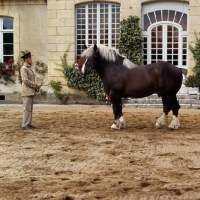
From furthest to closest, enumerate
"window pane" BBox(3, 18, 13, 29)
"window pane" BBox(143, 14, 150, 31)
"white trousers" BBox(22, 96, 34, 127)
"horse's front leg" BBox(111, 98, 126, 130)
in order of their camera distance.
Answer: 1. "window pane" BBox(3, 18, 13, 29)
2. "window pane" BBox(143, 14, 150, 31)
3. "white trousers" BBox(22, 96, 34, 127)
4. "horse's front leg" BBox(111, 98, 126, 130)

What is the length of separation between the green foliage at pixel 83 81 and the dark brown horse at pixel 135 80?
6.21 meters

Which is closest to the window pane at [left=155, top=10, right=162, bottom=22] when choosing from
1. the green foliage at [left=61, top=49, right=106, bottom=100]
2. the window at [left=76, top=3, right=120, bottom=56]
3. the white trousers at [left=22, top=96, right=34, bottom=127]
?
the window at [left=76, top=3, right=120, bottom=56]

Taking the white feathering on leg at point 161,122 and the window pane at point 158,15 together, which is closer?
the white feathering on leg at point 161,122

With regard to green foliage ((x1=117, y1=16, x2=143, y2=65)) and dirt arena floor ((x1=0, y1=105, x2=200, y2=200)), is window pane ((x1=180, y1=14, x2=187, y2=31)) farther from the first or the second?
dirt arena floor ((x1=0, y1=105, x2=200, y2=200))

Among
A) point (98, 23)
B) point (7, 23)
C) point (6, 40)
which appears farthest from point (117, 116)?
point (7, 23)

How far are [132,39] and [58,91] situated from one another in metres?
3.38

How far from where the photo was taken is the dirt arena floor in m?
4.54

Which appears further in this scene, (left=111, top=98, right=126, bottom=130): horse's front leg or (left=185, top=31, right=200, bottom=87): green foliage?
(left=185, top=31, right=200, bottom=87): green foliage

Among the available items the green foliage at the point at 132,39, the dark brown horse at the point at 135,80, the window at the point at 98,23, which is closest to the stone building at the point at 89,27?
the window at the point at 98,23

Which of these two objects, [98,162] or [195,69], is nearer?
[98,162]

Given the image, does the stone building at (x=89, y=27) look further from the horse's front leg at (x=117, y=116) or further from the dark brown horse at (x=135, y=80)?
the horse's front leg at (x=117, y=116)

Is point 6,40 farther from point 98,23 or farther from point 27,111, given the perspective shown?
point 27,111

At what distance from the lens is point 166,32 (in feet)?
53.3

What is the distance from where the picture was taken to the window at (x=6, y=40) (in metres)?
17.3
